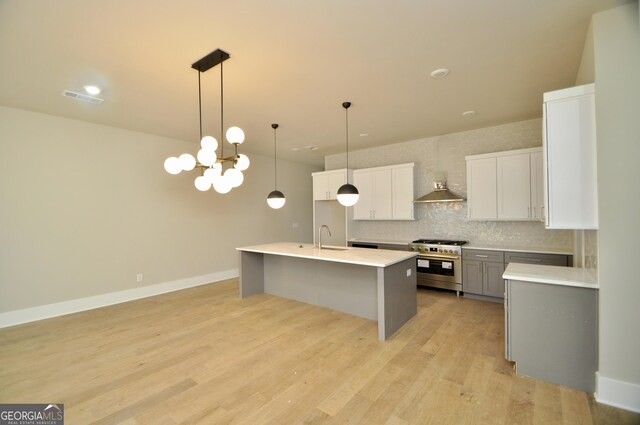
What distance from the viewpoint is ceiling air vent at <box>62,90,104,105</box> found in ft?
11.0

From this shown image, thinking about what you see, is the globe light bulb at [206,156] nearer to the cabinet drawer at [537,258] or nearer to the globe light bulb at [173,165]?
the globe light bulb at [173,165]

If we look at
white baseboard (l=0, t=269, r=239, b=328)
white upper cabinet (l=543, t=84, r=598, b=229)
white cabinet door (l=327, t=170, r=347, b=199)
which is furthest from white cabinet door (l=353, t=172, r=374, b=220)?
white upper cabinet (l=543, t=84, r=598, b=229)

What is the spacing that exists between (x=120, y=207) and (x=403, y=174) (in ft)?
16.3

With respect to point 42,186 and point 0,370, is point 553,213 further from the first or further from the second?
point 42,186

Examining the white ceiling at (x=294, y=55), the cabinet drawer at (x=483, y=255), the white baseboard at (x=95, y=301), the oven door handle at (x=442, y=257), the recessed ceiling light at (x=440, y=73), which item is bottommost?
the white baseboard at (x=95, y=301)

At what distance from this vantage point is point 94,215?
4461mm

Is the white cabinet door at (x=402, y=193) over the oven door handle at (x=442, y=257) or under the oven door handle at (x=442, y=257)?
over

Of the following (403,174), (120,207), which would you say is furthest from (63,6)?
(403,174)

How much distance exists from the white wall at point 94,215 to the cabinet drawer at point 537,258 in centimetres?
518

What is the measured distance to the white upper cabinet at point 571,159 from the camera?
2160mm

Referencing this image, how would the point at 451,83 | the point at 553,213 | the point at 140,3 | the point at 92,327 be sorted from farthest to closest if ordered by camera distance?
the point at 92,327 → the point at 451,83 → the point at 553,213 → the point at 140,3

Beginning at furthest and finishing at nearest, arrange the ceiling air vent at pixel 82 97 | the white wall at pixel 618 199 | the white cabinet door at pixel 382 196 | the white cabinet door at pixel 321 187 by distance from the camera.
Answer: the white cabinet door at pixel 321 187 < the white cabinet door at pixel 382 196 < the ceiling air vent at pixel 82 97 < the white wall at pixel 618 199

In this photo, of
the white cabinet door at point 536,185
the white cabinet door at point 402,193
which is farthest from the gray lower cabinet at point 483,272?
the white cabinet door at point 402,193

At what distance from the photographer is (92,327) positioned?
3.65m
